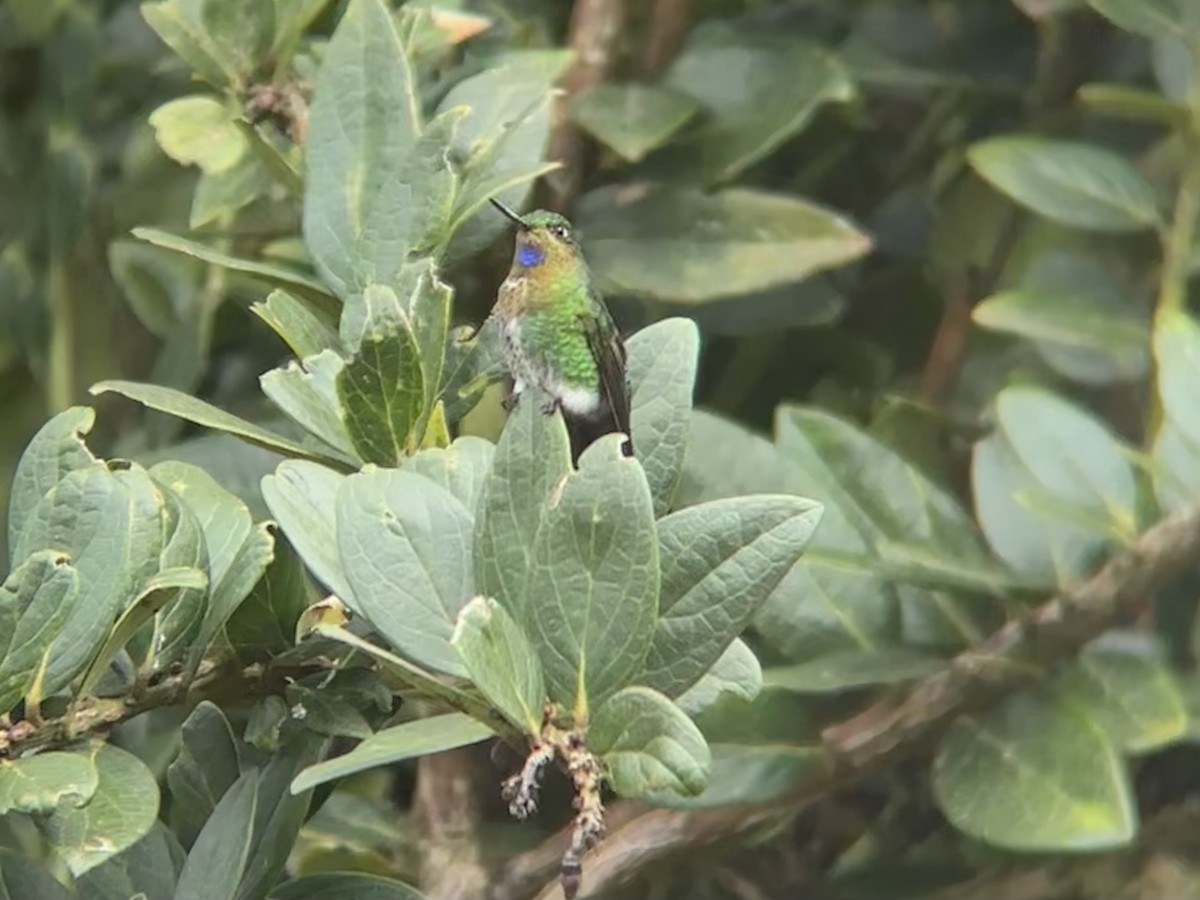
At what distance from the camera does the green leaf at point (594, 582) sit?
0.39 meters

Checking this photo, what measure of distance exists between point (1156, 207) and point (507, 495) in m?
0.62

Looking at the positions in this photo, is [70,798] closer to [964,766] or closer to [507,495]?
[507,495]

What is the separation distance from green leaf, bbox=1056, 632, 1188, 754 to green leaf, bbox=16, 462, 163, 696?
1.64 feet

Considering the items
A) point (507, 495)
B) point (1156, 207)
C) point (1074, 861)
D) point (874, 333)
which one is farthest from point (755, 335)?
point (507, 495)

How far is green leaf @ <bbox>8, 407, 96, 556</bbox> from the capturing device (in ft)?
1.45

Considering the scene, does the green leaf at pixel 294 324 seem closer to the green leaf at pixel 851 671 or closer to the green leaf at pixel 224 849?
the green leaf at pixel 224 849

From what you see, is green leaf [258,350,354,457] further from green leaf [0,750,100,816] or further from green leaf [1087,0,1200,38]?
green leaf [1087,0,1200,38]

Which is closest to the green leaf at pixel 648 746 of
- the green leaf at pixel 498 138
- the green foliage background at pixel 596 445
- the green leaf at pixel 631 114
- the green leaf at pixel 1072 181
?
the green foliage background at pixel 596 445

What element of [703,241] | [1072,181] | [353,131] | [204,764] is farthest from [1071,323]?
[204,764]

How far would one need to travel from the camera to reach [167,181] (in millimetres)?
936

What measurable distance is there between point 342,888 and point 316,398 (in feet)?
0.51

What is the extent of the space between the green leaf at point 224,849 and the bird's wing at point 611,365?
0.52ft

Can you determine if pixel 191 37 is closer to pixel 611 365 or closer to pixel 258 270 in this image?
pixel 258 270

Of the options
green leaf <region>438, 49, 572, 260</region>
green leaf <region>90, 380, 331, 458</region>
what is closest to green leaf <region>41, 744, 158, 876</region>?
green leaf <region>90, 380, 331, 458</region>
